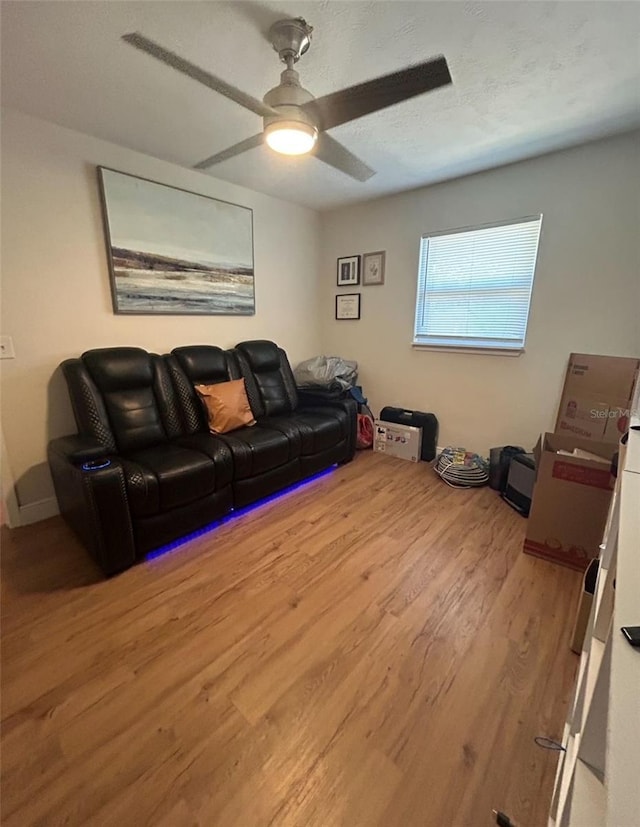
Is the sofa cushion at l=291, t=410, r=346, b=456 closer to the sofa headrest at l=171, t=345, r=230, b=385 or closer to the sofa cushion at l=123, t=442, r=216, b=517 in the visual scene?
the sofa headrest at l=171, t=345, r=230, b=385

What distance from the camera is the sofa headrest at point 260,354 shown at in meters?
3.24

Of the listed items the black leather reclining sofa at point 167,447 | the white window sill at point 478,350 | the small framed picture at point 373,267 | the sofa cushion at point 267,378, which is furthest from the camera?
the small framed picture at point 373,267

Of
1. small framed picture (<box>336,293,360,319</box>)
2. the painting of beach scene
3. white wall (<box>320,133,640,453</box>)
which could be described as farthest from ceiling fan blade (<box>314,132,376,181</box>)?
small framed picture (<box>336,293,360,319</box>)

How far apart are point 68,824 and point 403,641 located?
1.20 metres

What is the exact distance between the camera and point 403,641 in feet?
5.07

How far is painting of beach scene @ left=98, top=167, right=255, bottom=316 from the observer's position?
2.53 meters

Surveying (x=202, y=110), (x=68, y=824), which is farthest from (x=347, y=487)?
(x=202, y=110)

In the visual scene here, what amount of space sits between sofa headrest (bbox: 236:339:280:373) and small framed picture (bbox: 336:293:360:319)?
0.96m

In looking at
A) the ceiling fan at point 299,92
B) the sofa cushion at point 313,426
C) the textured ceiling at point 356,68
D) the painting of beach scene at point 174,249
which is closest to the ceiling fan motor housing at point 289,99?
the ceiling fan at point 299,92

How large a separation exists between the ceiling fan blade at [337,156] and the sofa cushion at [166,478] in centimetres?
187

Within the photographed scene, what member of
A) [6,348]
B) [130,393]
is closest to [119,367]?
[130,393]

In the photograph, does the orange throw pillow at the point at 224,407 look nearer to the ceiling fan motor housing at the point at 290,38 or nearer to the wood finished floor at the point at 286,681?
the wood finished floor at the point at 286,681

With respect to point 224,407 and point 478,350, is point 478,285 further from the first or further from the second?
point 224,407

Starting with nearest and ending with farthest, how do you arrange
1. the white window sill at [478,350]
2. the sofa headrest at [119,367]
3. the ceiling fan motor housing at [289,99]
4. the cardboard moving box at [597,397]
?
1. the ceiling fan motor housing at [289,99]
2. the cardboard moving box at [597,397]
3. the sofa headrest at [119,367]
4. the white window sill at [478,350]
